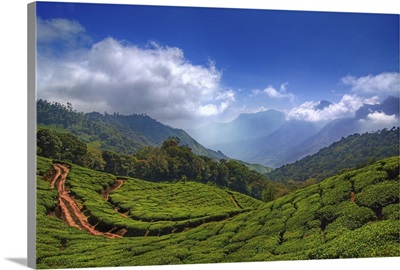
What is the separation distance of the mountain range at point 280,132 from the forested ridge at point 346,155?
14 cm

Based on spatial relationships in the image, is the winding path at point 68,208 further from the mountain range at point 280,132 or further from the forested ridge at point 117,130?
the mountain range at point 280,132

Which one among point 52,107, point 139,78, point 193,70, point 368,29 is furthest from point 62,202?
point 368,29

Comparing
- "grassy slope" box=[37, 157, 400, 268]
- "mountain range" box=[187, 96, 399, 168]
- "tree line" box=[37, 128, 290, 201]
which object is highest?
"mountain range" box=[187, 96, 399, 168]

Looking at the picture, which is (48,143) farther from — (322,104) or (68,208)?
(322,104)

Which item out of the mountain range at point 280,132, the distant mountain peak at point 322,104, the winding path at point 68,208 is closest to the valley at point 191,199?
the winding path at point 68,208

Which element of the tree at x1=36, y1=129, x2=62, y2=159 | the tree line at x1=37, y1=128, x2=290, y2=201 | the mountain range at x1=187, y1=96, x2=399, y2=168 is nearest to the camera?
the tree at x1=36, y1=129, x2=62, y2=159

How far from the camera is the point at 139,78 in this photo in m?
12.8

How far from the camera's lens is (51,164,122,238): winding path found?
12219 millimetres

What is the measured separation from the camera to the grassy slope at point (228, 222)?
40.7 ft

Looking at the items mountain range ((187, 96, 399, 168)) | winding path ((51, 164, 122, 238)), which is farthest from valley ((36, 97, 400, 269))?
mountain range ((187, 96, 399, 168))

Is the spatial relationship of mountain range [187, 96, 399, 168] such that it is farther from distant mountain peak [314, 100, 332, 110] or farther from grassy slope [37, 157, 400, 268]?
grassy slope [37, 157, 400, 268]

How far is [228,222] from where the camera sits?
13.2m

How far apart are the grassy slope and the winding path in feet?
0.44

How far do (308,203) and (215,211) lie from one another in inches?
75.5
